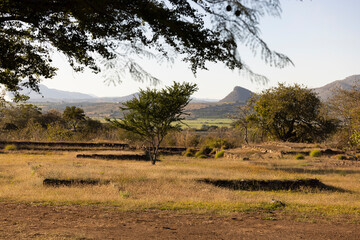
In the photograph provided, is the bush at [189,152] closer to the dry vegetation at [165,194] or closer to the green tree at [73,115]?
the dry vegetation at [165,194]

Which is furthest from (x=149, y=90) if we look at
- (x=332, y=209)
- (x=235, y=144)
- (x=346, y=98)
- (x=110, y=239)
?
(x=346, y=98)

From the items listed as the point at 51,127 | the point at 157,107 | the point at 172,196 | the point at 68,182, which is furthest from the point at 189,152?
the point at 172,196

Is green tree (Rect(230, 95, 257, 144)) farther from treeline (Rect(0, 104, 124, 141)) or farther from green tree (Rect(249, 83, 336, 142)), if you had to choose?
treeline (Rect(0, 104, 124, 141))

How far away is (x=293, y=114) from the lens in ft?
115

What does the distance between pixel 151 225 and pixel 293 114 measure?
30.5 m

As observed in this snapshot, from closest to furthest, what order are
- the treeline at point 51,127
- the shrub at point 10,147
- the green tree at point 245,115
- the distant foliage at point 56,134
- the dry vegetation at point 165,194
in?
the dry vegetation at point 165,194, the shrub at point 10,147, the distant foliage at point 56,134, the treeline at point 51,127, the green tree at point 245,115

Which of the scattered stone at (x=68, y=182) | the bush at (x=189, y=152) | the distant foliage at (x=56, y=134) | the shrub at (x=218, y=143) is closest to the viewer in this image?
the scattered stone at (x=68, y=182)

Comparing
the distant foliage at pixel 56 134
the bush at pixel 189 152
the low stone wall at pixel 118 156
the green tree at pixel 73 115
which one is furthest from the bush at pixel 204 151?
the green tree at pixel 73 115

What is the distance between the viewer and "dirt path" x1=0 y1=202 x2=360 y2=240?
6.36 meters

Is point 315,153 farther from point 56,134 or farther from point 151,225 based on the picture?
point 56,134

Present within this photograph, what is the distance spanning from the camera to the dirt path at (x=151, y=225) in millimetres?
6355

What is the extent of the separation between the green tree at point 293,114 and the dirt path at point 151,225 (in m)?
28.6

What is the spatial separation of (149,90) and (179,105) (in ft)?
7.10

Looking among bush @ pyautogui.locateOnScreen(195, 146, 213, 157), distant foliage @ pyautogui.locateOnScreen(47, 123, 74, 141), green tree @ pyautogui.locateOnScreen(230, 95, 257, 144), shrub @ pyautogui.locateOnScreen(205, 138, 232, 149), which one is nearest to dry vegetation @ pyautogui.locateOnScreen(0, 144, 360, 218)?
bush @ pyautogui.locateOnScreen(195, 146, 213, 157)
